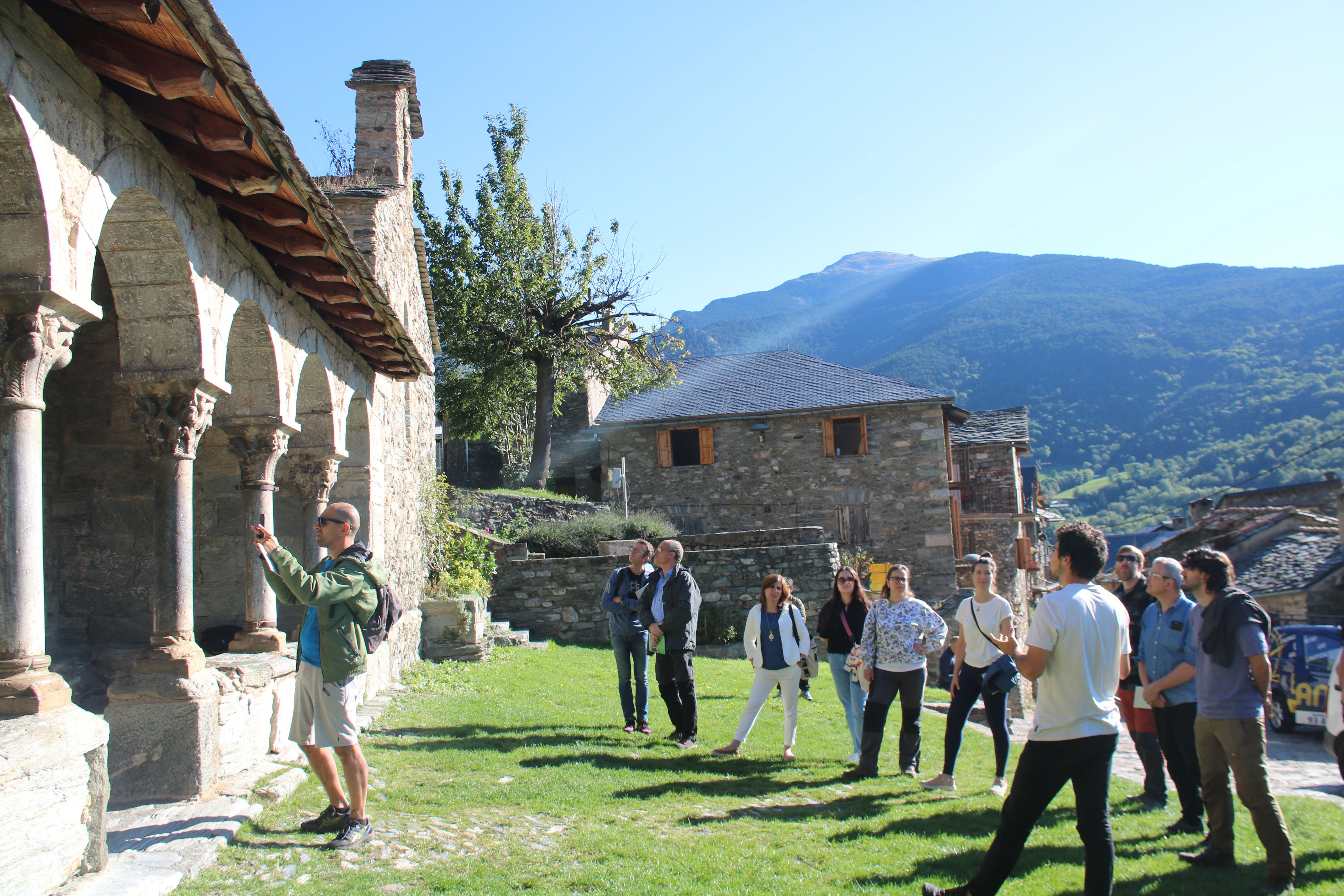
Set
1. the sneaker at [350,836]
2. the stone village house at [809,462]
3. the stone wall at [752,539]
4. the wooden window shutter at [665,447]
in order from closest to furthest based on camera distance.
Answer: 1. the sneaker at [350,836]
2. the stone wall at [752,539]
3. the stone village house at [809,462]
4. the wooden window shutter at [665,447]

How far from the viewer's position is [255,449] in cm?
636

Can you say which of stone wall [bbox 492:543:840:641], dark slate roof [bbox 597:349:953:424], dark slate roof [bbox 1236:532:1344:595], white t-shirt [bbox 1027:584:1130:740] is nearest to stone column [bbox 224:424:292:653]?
white t-shirt [bbox 1027:584:1130:740]

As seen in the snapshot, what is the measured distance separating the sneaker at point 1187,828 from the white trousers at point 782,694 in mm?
2480

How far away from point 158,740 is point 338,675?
1.25m

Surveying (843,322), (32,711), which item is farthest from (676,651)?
(843,322)

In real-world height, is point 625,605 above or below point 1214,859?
above

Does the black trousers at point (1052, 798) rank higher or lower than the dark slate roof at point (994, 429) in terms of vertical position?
lower

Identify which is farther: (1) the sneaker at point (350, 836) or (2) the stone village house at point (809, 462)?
(2) the stone village house at point (809, 462)

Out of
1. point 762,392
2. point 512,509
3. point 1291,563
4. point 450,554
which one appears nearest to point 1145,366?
point 1291,563

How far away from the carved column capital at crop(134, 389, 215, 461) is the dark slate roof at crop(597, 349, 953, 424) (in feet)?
62.5

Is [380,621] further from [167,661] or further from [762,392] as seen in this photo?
[762,392]

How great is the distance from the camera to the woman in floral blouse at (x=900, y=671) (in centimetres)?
604

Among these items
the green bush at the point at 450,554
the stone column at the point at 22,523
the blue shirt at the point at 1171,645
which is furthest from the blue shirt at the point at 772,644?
the green bush at the point at 450,554

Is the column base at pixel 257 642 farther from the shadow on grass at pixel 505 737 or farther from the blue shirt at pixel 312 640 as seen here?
the blue shirt at pixel 312 640
